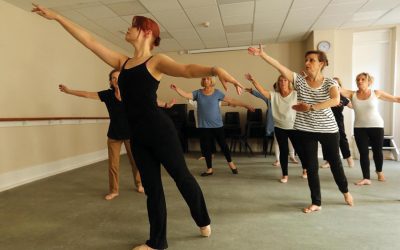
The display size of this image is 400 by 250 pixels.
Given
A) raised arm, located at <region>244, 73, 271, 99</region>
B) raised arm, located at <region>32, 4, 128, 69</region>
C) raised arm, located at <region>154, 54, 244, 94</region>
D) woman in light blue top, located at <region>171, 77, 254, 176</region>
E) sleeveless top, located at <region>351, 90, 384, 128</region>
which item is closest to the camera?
raised arm, located at <region>154, 54, 244, 94</region>

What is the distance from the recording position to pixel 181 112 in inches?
262

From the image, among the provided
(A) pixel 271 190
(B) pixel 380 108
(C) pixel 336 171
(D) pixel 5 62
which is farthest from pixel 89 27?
(B) pixel 380 108

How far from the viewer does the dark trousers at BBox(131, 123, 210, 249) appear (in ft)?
5.06

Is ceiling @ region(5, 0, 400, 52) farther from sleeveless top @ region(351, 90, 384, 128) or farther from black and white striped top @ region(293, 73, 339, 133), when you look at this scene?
black and white striped top @ region(293, 73, 339, 133)

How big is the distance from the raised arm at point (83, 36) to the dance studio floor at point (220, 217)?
1261mm

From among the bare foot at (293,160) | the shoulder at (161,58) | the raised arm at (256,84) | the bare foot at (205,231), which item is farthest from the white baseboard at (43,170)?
the bare foot at (293,160)

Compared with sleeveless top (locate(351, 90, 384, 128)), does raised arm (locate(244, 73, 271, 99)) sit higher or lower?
higher

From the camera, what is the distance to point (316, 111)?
2240 mm

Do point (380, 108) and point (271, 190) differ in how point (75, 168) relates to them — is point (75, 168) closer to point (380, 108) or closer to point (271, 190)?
point (271, 190)

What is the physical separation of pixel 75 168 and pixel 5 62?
1997 mm

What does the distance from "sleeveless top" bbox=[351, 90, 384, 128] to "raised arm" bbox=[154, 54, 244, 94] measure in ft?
8.50

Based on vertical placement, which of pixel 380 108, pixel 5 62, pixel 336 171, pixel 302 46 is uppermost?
pixel 302 46

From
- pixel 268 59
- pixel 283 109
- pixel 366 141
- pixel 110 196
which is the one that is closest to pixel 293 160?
pixel 366 141

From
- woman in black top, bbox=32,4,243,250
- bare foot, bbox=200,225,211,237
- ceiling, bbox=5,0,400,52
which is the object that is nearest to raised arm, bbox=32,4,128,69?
woman in black top, bbox=32,4,243,250
